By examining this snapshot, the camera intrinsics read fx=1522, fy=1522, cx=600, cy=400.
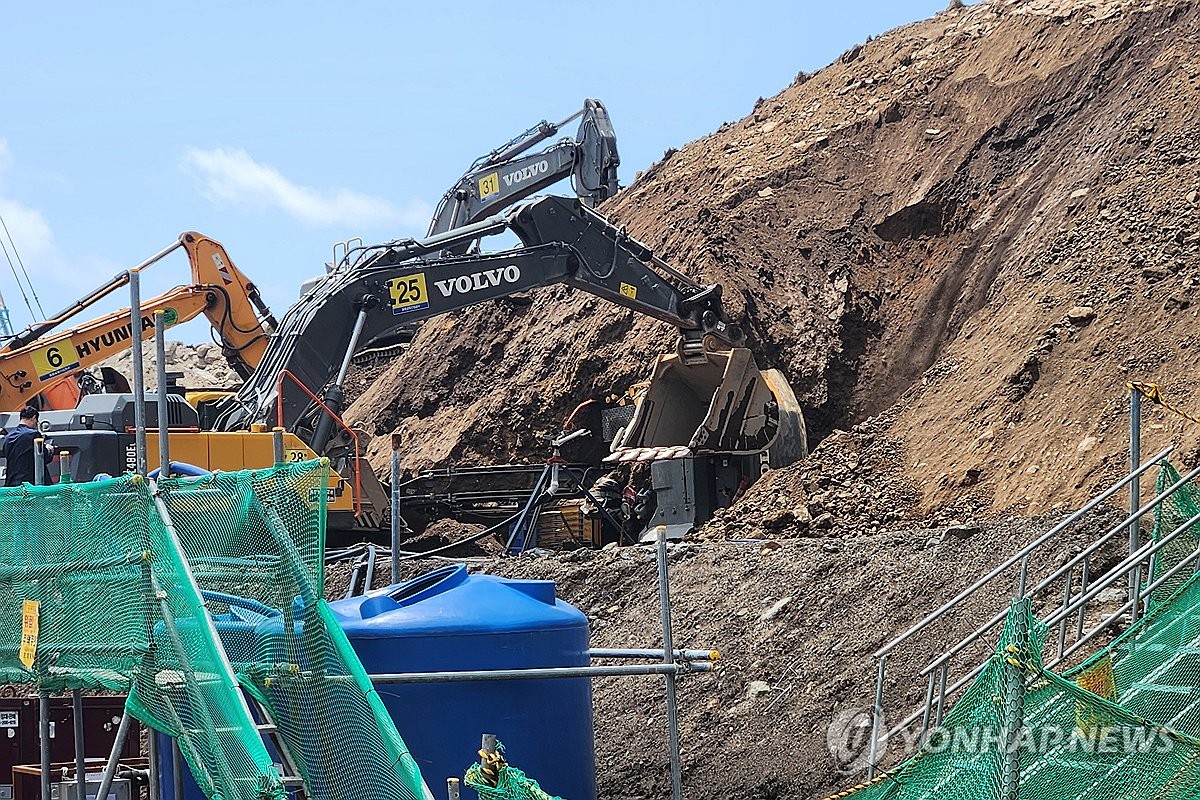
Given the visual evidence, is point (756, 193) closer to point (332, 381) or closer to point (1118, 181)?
point (1118, 181)

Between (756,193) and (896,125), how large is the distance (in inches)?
121

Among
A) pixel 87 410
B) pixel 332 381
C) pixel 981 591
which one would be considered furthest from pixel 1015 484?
pixel 87 410

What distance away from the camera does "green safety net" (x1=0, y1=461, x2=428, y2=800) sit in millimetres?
6355

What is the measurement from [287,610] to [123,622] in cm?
86

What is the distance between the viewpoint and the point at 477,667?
8.12 m

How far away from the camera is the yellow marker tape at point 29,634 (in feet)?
25.0

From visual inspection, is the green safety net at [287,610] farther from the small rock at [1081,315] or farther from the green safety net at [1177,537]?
the small rock at [1081,315]

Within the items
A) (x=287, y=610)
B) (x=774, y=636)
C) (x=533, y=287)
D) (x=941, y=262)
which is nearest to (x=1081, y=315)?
(x=941, y=262)

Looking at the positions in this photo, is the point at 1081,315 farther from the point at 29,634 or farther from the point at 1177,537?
the point at 29,634

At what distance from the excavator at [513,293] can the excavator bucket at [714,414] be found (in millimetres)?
20

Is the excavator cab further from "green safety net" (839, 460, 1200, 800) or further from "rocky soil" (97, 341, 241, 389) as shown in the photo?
"rocky soil" (97, 341, 241, 389)

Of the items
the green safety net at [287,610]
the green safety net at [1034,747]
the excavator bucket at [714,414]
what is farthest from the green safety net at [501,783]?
the excavator bucket at [714,414]

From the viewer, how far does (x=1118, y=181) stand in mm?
22875

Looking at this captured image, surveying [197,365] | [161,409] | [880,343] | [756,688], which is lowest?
[756,688]
